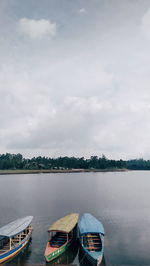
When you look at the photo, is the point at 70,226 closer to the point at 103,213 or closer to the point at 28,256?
the point at 28,256

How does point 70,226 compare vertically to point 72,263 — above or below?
above

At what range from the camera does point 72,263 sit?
90.6 ft

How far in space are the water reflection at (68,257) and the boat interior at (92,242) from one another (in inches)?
94.5

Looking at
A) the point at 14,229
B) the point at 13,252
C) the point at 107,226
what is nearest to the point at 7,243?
the point at 14,229

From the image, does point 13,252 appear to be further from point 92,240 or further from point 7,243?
point 92,240

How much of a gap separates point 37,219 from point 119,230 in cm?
1914

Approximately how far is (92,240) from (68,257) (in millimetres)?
4078

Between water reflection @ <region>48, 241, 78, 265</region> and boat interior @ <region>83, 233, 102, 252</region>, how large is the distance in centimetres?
240

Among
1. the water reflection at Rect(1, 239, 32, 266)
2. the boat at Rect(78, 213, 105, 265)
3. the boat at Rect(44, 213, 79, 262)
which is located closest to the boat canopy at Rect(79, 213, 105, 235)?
the boat at Rect(78, 213, 105, 265)

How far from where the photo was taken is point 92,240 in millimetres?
30656

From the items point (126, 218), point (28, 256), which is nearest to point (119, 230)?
point (126, 218)

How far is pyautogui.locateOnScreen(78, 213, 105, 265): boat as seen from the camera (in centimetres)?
2647

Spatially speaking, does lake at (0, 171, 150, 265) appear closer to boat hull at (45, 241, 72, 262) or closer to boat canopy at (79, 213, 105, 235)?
Answer: boat hull at (45, 241, 72, 262)

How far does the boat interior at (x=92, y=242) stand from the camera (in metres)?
28.0
